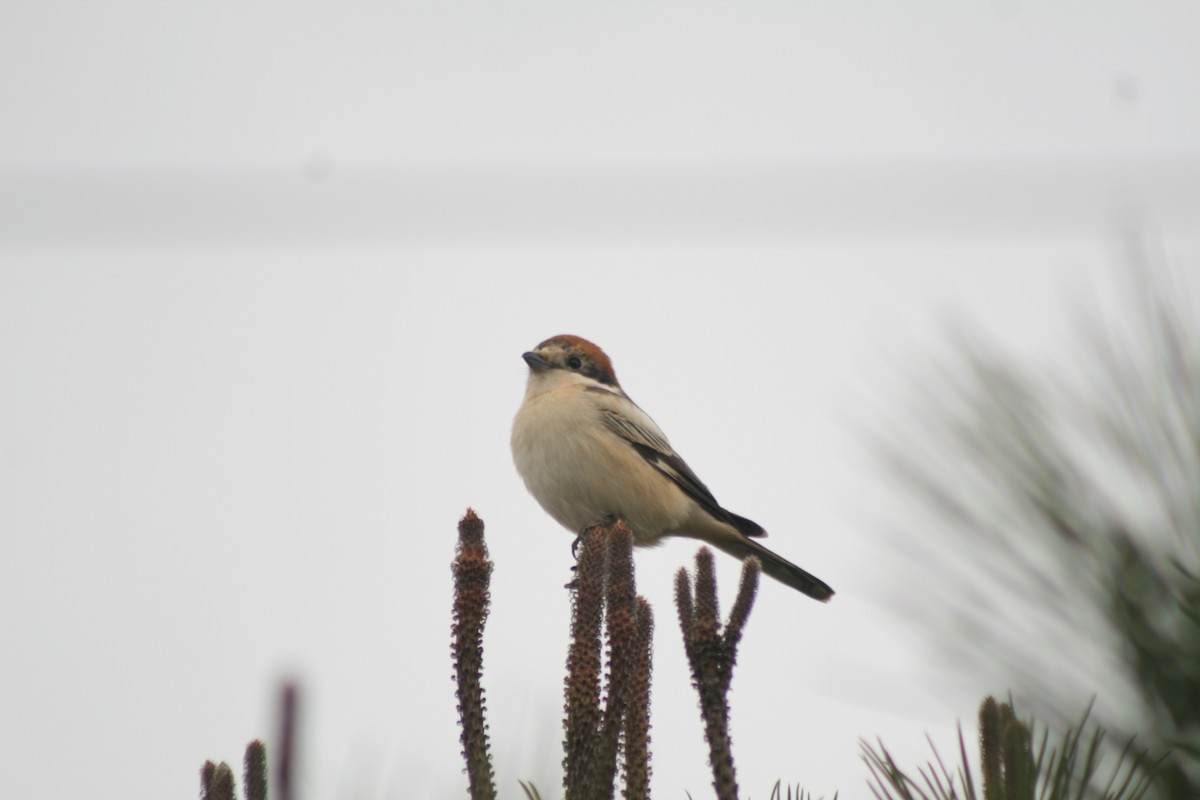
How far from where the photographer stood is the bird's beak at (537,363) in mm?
6909

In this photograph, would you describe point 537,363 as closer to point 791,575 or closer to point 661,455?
point 661,455

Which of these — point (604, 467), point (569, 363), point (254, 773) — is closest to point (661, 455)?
point (604, 467)

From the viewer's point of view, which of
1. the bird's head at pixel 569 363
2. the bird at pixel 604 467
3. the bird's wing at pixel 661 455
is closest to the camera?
the bird at pixel 604 467

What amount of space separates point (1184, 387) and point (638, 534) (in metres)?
4.53

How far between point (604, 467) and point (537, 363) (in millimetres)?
1178

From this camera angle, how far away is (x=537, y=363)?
691 centimetres

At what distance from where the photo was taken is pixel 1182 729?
66.1 inches

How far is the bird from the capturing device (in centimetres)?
591

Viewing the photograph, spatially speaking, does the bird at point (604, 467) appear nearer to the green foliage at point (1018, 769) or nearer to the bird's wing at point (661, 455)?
the bird's wing at point (661, 455)

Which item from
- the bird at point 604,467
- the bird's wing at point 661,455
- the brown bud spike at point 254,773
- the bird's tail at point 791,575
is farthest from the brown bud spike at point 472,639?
the bird's tail at point 791,575

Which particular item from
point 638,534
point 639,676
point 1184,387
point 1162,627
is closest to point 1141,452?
point 1184,387

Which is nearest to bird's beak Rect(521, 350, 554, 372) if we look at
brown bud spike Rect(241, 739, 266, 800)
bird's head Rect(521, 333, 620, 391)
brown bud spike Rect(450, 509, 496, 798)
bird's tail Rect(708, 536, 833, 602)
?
bird's head Rect(521, 333, 620, 391)

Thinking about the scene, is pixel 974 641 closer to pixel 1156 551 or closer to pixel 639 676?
pixel 1156 551

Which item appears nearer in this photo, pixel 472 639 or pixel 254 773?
pixel 254 773
